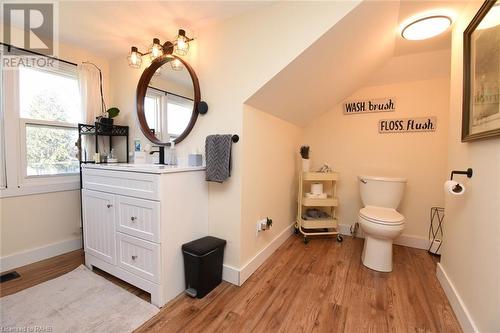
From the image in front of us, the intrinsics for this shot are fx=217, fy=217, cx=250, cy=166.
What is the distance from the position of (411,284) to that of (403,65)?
82.5 inches

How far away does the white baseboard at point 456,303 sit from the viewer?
46.4 inches

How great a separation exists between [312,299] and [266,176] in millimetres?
1017

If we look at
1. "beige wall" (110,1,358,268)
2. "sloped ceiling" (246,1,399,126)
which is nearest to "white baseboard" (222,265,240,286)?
"beige wall" (110,1,358,268)

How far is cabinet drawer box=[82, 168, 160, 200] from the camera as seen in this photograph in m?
1.42

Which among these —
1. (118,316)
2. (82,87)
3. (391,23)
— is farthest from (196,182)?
(391,23)

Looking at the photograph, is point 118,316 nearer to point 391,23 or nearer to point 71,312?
point 71,312

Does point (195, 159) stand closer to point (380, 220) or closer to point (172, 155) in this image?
point (172, 155)

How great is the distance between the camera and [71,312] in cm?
137

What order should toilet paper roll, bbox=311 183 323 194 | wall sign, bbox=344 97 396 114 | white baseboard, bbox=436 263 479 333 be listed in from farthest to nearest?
toilet paper roll, bbox=311 183 323 194 → wall sign, bbox=344 97 396 114 → white baseboard, bbox=436 263 479 333

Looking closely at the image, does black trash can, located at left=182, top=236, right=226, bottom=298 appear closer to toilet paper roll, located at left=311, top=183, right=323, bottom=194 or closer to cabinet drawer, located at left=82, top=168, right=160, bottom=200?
cabinet drawer, located at left=82, top=168, right=160, bottom=200

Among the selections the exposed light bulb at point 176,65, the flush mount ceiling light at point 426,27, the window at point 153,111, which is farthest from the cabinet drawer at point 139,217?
the flush mount ceiling light at point 426,27

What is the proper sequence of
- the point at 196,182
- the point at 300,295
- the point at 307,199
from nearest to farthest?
the point at 300,295 < the point at 196,182 < the point at 307,199

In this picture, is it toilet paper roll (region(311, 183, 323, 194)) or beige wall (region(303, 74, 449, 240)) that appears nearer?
beige wall (region(303, 74, 449, 240))

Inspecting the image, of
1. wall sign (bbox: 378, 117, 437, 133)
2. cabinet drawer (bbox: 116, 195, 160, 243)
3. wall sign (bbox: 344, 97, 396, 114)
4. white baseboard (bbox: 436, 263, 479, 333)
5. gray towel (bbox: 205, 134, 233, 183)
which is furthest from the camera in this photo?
wall sign (bbox: 344, 97, 396, 114)
